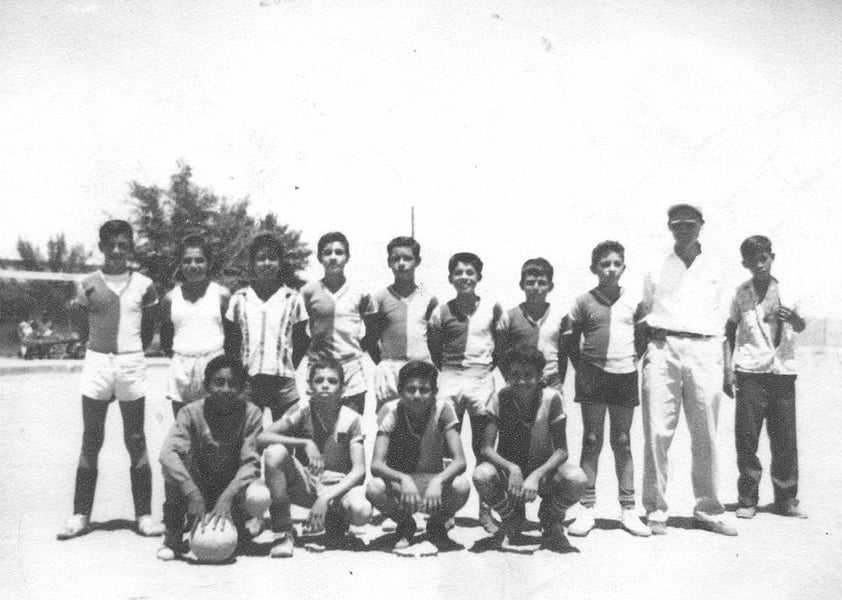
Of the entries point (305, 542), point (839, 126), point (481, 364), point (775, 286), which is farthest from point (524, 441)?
point (839, 126)

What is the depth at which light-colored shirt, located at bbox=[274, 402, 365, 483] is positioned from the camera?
371 cm

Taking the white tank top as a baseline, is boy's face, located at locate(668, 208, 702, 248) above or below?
above

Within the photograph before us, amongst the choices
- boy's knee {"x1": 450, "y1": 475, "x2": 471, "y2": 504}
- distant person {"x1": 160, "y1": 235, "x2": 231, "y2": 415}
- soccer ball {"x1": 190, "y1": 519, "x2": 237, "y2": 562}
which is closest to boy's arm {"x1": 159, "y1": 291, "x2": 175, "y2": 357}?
distant person {"x1": 160, "y1": 235, "x2": 231, "y2": 415}

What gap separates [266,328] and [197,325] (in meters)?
0.38

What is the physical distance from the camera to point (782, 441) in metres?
4.34

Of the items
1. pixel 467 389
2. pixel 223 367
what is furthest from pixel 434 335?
pixel 223 367

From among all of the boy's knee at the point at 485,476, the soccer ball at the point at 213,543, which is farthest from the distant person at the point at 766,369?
the soccer ball at the point at 213,543

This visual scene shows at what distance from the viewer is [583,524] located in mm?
3857

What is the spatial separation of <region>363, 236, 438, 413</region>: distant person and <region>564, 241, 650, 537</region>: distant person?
0.91m

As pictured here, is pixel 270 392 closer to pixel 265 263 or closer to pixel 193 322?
pixel 193 322

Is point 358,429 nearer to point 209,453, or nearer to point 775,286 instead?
point 209,453

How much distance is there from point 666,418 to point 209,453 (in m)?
2.56

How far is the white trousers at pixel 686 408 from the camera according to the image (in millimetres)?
4012

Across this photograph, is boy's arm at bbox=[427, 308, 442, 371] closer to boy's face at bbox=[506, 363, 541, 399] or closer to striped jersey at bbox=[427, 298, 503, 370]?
striped jersey at bbox=[427, 298, 503, 370]
